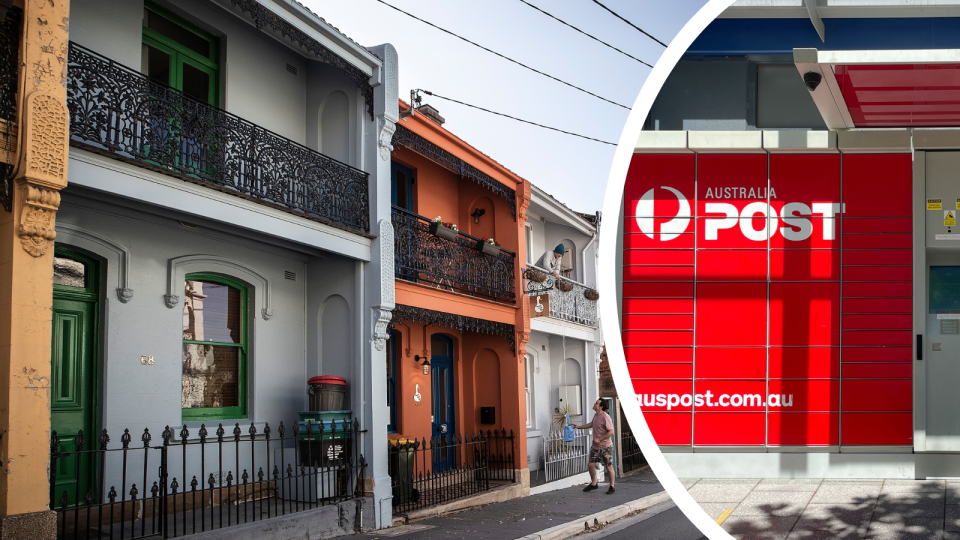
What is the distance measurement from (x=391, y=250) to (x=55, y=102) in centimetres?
533

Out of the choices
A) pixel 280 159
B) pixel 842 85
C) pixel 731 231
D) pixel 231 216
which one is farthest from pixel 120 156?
pixel 842 85

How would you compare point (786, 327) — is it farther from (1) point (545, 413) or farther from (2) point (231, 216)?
(1) point (545, 413)

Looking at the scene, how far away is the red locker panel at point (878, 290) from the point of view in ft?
19.5

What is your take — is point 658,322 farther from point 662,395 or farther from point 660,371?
point 662,395

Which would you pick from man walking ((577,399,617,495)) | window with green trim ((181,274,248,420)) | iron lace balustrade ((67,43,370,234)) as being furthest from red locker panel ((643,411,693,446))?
man walking ((577,399,617,495))

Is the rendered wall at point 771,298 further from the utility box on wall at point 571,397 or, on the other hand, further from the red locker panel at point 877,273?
the utility box on wall at point 571,397

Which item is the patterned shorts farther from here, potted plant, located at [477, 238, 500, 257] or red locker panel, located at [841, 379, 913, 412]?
red locker panel, located at [841, 379, 913, 412]

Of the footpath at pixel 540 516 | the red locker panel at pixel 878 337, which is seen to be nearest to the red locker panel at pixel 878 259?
the red locker panel at pixel 878 337

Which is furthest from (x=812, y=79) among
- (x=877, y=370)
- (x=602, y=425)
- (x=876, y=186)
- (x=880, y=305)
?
(x=602, y=425)

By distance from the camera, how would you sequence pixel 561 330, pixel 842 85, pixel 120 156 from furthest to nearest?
pixel 561 330
pixel 120 156
pixel 842 85

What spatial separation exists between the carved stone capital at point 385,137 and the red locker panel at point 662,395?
7418 millimetres

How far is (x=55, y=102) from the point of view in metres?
7.90

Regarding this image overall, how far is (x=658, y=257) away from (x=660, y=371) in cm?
75

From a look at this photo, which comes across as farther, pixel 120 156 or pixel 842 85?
pixel 120 156
